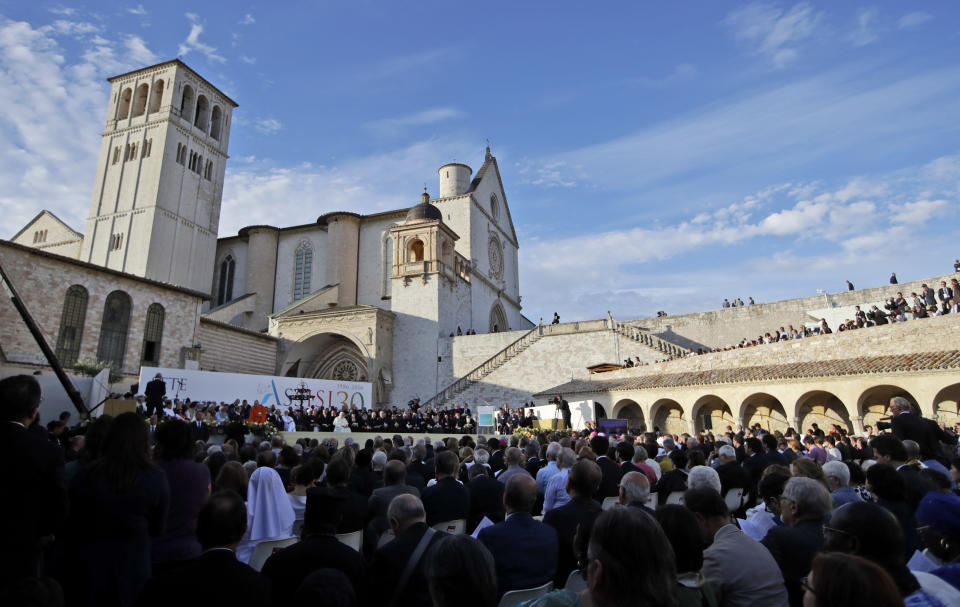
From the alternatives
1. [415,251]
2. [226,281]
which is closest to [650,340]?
[415,251]

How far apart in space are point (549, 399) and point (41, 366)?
19.3 meters

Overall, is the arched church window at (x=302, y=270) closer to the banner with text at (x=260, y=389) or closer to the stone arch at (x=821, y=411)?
the banner with text at (x=260, y=389)

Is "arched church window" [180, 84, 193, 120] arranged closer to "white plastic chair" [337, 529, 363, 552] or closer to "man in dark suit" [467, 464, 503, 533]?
"man in dark suit" [467, 464, 503, 533]

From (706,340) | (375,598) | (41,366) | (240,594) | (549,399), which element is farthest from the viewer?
(706,340)

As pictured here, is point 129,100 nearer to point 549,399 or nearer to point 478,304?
point 478,304

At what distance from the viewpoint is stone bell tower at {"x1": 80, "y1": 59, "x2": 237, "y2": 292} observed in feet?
113

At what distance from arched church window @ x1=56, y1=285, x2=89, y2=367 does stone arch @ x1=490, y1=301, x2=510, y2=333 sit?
73.0ft

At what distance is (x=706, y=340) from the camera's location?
29.5 meters

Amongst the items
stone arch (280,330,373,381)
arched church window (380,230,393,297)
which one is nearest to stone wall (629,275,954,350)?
arched church window (380,230,393,297)

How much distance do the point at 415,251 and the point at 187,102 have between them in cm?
2102

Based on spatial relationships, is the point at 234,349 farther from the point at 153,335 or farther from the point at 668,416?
the point at 668,416

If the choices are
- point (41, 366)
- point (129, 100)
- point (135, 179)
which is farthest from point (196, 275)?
point (41, 366)

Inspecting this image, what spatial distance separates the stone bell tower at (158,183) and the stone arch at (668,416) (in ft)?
99.2

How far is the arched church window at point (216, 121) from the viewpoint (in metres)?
40.2
